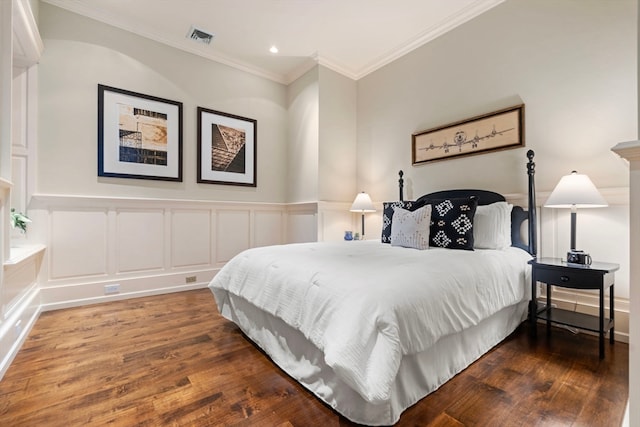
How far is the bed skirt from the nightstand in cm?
24

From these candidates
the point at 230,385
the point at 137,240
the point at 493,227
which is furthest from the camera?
the point at 137,240

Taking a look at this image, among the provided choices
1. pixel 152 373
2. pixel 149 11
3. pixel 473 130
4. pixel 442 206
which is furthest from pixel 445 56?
pixel 152 373

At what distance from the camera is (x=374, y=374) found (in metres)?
1.15

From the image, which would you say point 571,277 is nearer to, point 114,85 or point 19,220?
point 19,220

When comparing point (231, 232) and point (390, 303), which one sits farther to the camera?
point (231, 232)

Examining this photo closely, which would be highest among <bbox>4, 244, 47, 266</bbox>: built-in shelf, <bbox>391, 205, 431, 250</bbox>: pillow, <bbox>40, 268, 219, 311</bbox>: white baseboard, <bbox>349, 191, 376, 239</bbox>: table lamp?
<bbox>349, 191, 376, 239</bbox>: table lamp

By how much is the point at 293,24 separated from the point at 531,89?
247cm

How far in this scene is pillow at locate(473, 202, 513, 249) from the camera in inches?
94.8

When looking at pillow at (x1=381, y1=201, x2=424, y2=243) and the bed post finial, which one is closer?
the bed post finial

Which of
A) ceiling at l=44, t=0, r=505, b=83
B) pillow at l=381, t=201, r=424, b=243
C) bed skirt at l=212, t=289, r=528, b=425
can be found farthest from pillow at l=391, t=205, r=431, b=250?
ceiling at l=44, t=0, r=505, b=83

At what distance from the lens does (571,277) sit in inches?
77.3

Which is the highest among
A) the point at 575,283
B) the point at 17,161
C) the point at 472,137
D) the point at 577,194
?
the point at 472,137

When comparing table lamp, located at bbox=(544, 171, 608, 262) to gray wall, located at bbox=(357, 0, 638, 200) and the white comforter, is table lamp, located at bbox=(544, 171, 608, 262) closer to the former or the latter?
gray wall, located at bbox=(357, 0, 638, 200)

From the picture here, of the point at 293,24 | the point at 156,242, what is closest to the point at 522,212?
the point at 293,24
